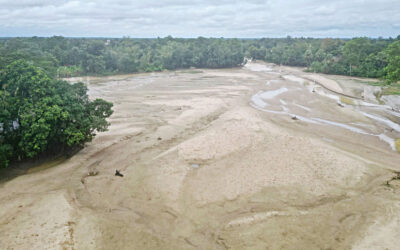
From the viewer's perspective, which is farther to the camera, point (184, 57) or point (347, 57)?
point (184, 57)

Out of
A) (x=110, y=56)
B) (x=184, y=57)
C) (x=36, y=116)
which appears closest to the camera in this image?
(x=36, y=116)

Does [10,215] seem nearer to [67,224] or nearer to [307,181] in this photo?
[67,224]

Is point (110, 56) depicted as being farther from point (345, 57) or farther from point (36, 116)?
point (345, 57)

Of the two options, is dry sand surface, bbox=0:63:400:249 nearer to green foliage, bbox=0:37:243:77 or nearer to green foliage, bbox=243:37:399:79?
green foliage, bbox=243:37:399:79

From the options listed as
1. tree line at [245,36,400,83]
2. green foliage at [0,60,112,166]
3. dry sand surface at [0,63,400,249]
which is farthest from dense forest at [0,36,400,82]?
green foliage at [0,60,112,166]

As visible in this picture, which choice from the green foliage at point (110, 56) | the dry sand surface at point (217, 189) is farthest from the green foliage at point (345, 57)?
the dry sand surface at point (217, 189)

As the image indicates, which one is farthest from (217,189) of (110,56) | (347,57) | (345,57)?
(345,57)

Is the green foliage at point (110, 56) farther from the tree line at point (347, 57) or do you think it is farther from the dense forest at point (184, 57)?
the tree line at point (347, 57)
